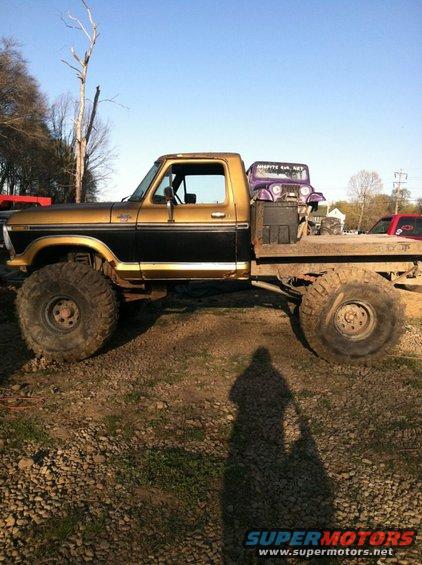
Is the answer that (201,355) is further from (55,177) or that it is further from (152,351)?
(55,177)

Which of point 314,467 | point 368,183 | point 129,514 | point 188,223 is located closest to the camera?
point 129,514

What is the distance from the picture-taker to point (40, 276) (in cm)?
462

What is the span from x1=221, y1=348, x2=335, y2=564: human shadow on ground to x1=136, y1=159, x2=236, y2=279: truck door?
5.08ft

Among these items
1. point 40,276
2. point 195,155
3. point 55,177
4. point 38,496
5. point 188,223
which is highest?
point 55,177

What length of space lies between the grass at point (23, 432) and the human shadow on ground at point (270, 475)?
4.76ft

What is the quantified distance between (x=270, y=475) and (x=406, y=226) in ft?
33.3

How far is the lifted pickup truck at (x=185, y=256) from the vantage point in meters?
4.55

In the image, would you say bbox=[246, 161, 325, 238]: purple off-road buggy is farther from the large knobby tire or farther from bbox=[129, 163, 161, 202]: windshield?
the large knobby tire

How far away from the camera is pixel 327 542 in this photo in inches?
86.3

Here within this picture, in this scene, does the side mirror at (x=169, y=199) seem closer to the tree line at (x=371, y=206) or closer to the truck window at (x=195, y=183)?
the truck window at (x=195, y=183)

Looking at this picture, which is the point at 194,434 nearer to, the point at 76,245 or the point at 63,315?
the point at 63,315

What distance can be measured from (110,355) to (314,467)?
283 centimetres

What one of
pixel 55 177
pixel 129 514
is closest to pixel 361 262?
pixel 129 514

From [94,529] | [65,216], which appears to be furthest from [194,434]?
[65,216]
